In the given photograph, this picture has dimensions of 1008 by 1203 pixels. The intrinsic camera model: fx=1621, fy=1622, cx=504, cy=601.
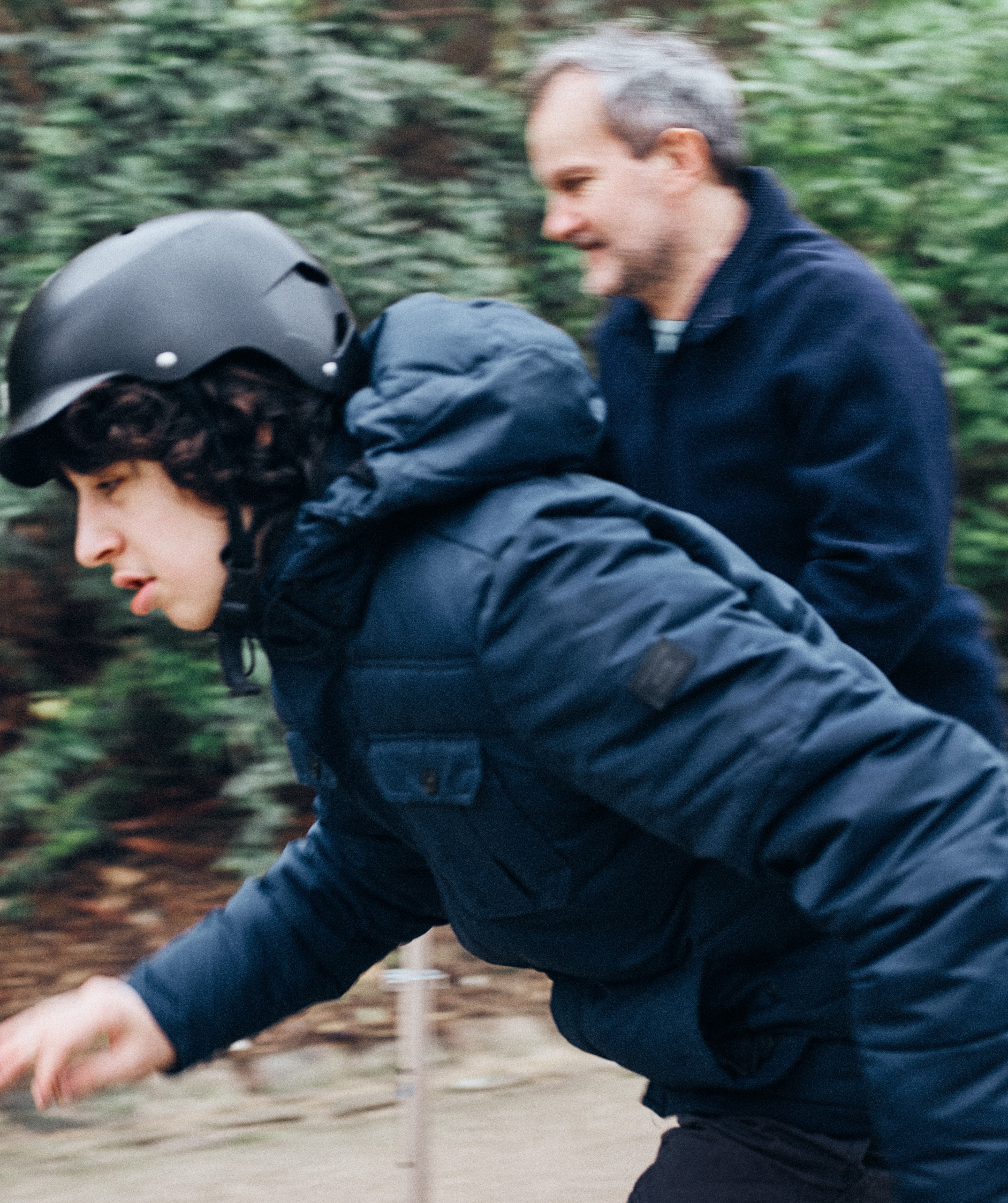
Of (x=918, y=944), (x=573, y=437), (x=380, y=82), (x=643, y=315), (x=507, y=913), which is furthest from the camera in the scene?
(x=380, y=82)

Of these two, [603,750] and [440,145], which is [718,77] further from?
[440,145]

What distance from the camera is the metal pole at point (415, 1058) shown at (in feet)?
7.96

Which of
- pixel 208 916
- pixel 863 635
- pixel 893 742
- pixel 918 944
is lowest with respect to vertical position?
pixel 208 916

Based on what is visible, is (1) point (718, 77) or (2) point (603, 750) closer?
(2) point (603, 750)

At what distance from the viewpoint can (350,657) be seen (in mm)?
1627

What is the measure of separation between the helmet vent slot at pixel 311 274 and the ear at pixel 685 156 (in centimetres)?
84

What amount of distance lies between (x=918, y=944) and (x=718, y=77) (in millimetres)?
1721

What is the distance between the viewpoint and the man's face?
249 centimetres

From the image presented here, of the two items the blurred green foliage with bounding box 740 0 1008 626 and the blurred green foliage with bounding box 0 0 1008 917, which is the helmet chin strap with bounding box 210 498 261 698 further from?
the blurred green foliage with bounding box 740 0 1008 626

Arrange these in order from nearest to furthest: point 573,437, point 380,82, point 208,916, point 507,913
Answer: point 573,437 → point 507,913 → point 208,916 → point 380,82

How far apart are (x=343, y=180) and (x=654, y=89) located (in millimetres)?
1795

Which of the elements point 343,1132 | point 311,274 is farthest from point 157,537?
point 343,1132

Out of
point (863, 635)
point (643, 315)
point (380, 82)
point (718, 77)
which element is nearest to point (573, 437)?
point (863, 635)

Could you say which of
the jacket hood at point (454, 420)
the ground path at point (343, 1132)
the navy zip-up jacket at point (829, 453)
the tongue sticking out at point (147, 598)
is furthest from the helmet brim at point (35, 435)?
the ground path at point (343, 1132)
